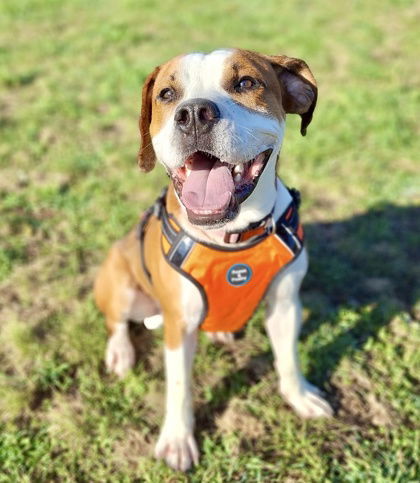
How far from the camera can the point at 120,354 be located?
3.42 meters

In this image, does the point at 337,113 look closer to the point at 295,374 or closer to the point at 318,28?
the point at 318,28

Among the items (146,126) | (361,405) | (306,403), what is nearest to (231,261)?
(146,126)

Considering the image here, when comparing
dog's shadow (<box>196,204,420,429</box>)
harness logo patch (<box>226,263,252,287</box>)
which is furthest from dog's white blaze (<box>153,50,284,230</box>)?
dog's shadow (<box>196,204,420,429</box>)

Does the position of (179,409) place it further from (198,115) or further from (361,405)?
(198,115)

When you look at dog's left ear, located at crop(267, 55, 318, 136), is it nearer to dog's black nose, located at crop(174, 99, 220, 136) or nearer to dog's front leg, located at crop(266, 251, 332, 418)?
dog's black nose, located at crop(174, 99, 220, 136)

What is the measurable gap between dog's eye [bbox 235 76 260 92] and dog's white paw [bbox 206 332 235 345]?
5.90 ft

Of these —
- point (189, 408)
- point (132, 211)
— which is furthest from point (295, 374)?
point (132, 211)

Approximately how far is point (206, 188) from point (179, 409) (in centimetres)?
136

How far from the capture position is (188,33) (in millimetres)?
8484

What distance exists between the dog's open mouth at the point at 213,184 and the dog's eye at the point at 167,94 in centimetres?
34

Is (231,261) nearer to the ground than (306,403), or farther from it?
farther from it

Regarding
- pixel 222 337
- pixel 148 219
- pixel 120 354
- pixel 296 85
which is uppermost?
pixel 296 85

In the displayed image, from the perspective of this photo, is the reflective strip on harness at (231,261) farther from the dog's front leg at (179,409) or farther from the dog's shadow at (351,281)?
the dog's shadow at (351,281)

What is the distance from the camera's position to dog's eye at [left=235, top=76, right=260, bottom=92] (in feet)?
7.85
